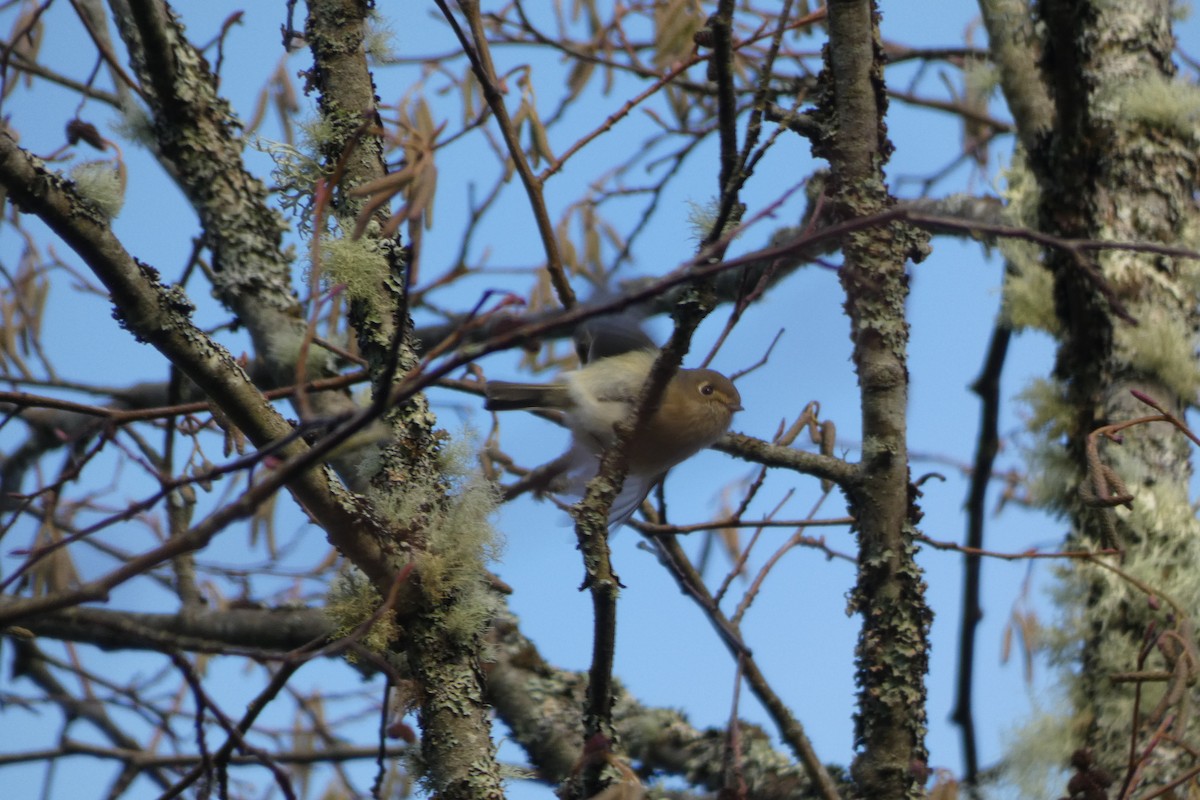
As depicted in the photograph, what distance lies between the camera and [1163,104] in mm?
2621

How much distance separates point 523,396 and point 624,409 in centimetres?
37

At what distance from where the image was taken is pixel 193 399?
3402 millimetres

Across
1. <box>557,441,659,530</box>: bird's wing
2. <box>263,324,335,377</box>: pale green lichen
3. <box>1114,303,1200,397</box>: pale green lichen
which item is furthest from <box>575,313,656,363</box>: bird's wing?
<box>1114,303,1200,397</box>: pale green lichen

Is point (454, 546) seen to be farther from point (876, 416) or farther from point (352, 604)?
point (876, 416)

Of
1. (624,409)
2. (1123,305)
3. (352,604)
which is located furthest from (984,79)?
(352,604)

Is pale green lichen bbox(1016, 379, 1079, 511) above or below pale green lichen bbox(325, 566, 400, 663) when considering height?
above

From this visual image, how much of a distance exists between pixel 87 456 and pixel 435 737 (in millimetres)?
649

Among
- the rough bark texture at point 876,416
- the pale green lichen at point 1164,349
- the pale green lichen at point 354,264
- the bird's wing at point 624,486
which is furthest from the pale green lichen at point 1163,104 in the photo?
the pale green lichen at point 354,264

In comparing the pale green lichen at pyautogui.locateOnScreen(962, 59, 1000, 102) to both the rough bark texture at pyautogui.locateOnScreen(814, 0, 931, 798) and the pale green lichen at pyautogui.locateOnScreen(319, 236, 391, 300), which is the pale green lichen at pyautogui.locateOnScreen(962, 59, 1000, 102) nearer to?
the rough bark texture at pyautogui.locateOnScreen(814, 0, 931, 798)

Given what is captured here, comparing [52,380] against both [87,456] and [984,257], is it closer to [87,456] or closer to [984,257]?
[87,456]

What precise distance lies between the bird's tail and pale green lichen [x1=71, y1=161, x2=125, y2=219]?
1364 mm

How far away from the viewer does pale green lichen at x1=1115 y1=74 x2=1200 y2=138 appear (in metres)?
2.62

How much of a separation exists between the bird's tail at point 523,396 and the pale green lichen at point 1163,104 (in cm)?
140

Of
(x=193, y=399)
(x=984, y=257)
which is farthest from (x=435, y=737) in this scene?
(x=984, y=257)
